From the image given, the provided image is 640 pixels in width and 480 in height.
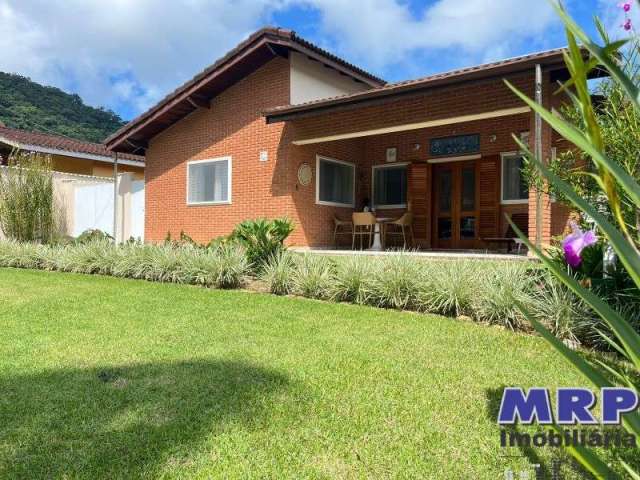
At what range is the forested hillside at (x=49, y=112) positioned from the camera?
3083cm

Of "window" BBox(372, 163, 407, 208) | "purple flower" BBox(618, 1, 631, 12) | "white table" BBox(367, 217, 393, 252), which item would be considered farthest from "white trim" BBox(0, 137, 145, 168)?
"purple flower" BBox(618, 1, 631, 12)

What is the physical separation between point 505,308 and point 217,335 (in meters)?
3.28

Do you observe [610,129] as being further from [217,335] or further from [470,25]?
[470,25]

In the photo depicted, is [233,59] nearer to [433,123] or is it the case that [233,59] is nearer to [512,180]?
[433,123]

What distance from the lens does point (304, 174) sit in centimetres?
1183

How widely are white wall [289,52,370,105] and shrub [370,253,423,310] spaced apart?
6.18m

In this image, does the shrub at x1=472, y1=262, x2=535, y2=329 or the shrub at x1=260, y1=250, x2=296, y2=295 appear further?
the shrub at x1=260, y1=250, x2=296, y2=295

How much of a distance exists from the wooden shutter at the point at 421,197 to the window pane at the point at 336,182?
65.5 inches

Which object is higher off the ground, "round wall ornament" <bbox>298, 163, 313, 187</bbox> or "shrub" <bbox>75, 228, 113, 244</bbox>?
"round wall ornament" <bbox>298, 163, 313, 187</bbox>

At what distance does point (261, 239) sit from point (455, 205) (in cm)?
564

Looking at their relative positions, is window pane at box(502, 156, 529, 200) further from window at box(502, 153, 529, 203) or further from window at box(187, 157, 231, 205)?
window at box(187, 157, 231, 205)

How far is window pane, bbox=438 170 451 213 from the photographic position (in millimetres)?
12547

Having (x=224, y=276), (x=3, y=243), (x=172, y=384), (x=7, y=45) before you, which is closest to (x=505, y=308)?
(x=172, y=384)

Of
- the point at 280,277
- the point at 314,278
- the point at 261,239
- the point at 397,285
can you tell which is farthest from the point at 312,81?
the point at 397,285
